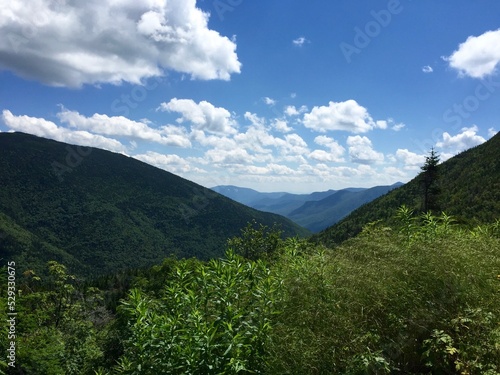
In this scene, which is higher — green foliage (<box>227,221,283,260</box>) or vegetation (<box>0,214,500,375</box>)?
vegetation (<box>0,214,500,375</box>)

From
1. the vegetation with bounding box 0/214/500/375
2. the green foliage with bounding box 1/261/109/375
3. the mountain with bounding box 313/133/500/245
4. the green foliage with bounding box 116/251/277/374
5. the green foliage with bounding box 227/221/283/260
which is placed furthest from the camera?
the mountain with bounding box 313/133/500/245

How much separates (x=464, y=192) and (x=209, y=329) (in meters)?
76.0

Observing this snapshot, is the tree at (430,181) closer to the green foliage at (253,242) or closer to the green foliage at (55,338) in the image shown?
the green foliage at (253,242)

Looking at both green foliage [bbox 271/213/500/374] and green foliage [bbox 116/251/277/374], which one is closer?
green foliage [bbox 271/213/500/374]

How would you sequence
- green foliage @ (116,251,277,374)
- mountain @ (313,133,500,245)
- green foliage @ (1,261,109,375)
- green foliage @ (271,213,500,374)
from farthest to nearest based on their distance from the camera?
mountain @ (313,133,500,245), green foliage @ (1,261,109,375), green foliage @ (116,251,277,374), green foliage @ (271,213,500,374)

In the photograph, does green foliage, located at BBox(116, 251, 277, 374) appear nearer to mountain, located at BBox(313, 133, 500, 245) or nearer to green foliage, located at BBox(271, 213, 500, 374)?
green foliage, located at BBox(271, 213, 500, 374)

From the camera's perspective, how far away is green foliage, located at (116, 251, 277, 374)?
425 cm

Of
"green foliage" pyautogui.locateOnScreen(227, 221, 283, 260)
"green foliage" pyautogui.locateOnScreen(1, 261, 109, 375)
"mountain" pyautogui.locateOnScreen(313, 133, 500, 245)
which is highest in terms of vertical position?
"mountain" pyautogui.locateOnScreen(313, 133, 500, 245)

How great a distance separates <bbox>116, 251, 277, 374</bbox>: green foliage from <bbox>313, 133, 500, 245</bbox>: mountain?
1378 inches

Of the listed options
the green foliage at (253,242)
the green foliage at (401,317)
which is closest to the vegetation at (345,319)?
the green foliage at (401,317)

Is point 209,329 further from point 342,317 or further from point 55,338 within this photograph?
point 55,338

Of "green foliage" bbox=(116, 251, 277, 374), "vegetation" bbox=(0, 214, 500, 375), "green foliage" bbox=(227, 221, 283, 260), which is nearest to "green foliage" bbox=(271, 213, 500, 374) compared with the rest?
"vegetation" bbox=(0, 214, 500, 375)

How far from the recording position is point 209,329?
4238mm

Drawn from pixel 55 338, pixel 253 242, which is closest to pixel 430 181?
pixel 253 242
